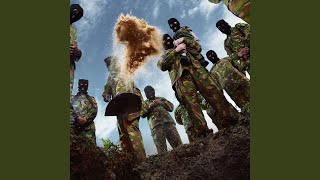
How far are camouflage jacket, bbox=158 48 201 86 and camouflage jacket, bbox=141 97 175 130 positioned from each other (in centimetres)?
211

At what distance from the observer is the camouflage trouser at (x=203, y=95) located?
6.63 meters

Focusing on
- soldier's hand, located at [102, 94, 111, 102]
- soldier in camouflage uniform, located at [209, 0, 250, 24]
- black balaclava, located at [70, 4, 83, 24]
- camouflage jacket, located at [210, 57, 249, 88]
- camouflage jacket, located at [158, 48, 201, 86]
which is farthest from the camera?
soldier's hand, located at [102, 94, 111, 102]

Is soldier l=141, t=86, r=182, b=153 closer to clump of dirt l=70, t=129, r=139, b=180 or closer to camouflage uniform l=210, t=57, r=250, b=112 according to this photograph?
camouflage uniform l=210, t=57, r=250, b=112

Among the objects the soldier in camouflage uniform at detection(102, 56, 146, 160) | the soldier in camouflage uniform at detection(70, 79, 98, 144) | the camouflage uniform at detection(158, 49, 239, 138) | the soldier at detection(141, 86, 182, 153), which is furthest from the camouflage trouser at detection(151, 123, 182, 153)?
the camouflage uniform at detection(158, 49, 239, 138)

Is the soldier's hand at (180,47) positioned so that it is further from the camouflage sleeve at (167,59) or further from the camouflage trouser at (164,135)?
the camouflage trouser at (164,135)

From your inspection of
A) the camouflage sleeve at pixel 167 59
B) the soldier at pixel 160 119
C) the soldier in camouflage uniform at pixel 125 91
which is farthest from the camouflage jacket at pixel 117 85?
the soldier at pixel 160 119

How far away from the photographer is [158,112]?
946 cm

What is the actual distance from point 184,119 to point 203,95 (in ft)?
5.57

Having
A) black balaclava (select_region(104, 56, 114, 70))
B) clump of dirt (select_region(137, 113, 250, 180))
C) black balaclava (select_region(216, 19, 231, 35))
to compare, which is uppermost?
black balaclava (select_region(104, 56, 114, 70))

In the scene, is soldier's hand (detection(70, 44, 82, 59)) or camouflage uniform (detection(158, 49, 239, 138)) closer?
soldier's hand (detection(70, 44, 82, 59))

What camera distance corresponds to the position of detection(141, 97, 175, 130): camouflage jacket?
9357 mm

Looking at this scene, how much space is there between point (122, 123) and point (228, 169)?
2085 millimetres

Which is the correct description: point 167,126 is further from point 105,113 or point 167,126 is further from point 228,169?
point 228,169

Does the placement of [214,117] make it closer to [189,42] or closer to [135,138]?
[189,42]
